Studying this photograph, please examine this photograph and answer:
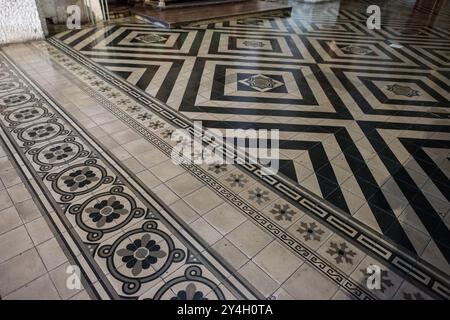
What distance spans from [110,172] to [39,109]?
1343 millimetres

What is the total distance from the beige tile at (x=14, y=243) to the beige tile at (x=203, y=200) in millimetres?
937

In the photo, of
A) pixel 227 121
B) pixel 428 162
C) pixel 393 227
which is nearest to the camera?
pixel 393 227

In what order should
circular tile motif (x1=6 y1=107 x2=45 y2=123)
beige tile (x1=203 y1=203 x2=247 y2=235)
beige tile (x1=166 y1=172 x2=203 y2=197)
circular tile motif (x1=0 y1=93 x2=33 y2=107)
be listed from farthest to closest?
circular tile motif (x1=0 y1=93 x2=33 y2=107) → circular tile motif (x1=6 y1=107 x2=45 y2=123) → beige tile (x1=166 y1=172 x2=203 y2=197) → beige tile (x1=203 y1=203 x2=247 y2=235)

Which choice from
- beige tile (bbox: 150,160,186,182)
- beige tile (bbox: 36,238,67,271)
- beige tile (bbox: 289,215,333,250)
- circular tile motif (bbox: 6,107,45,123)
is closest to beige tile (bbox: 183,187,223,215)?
beige tile (bbox: 150,160,186,182)

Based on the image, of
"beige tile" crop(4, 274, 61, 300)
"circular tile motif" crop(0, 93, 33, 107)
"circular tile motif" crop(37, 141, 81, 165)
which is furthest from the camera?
"circular tile motif" crop(0, 93, 33, 107)

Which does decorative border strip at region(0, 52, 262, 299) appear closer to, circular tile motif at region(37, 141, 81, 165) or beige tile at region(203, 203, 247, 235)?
circular tile motif at region(37, 141, 81, 165)

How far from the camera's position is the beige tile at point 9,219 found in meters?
1.89

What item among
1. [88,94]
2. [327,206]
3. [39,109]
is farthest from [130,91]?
[327,206]

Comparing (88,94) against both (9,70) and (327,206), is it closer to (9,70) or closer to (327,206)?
(9,70)

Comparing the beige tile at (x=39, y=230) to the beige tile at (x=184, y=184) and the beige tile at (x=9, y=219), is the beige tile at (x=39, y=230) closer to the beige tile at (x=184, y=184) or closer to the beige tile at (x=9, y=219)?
the beige tile at (x=9, y=219)

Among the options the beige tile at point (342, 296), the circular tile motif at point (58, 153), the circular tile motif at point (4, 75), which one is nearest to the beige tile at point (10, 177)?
the circular tile motif at point (58, 153)

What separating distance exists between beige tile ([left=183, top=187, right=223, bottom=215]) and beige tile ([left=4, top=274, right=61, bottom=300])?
0.88 m

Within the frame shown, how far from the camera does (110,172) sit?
2340mm

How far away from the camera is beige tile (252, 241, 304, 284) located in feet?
5.56
